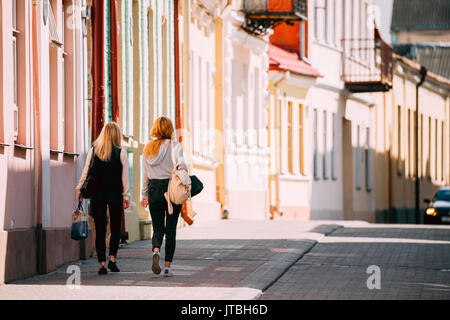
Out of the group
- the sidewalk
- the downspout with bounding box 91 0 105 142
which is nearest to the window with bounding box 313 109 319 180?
the sidewalk

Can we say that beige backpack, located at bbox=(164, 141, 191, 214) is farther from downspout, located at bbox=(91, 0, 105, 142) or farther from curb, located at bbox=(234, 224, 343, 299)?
downspout, located at bbox=(91, 0, 105, 142)

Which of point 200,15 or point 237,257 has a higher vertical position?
point 200,15

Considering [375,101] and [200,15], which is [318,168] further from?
[200,15]

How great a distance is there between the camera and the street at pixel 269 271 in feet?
41.4

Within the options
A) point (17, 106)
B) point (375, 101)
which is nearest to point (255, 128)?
point (375, 101)

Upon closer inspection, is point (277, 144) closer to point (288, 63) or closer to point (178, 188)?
point (288, 63)

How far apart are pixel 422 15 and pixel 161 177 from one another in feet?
235

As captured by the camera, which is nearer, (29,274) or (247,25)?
Answer: (29,274)

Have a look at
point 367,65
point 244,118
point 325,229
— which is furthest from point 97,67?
point 367,65

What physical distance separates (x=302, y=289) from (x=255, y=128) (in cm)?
2218

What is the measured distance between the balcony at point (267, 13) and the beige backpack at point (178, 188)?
19715 millimetres

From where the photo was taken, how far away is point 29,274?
47.1 feet

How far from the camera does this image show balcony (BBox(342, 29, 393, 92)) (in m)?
44.1

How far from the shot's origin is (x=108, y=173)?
47.8 feet
